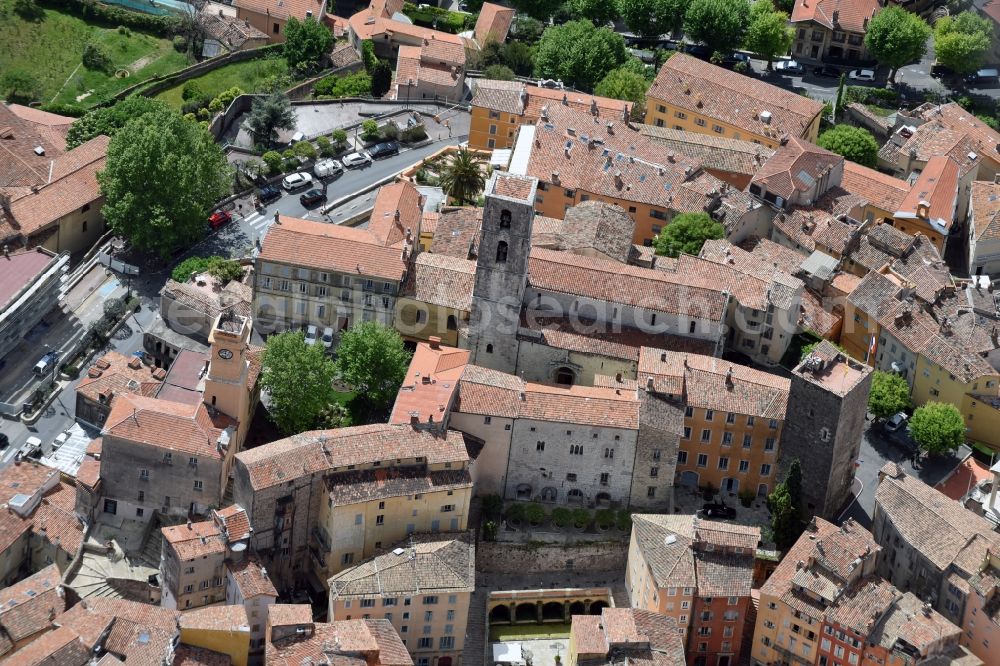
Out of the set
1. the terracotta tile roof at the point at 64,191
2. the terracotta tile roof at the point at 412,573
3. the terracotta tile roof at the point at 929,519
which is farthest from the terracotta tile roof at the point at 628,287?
the terracotta tile roof at the point at 64,191

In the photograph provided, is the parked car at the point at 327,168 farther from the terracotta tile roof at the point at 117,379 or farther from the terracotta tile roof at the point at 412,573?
the terracotta tile roof at the point at 412,573

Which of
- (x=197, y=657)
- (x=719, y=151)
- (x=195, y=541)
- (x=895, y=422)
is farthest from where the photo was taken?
(x=719, y=151)

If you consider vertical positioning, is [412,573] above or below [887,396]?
below

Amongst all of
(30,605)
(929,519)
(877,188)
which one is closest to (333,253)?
(30,605)

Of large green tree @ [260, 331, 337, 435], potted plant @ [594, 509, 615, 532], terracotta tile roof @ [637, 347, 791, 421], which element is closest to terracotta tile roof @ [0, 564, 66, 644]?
large green tree @ [260, 331, 337, 435]

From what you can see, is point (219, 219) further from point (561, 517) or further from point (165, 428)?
point (561, 517)

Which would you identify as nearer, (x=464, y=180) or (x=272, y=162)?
(x=464, y=180)

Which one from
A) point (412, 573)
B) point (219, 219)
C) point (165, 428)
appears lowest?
point (412, 573)
